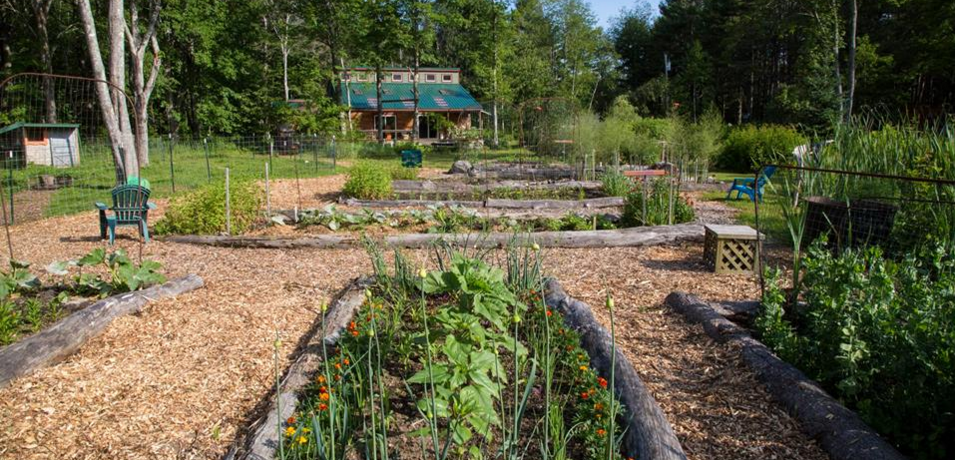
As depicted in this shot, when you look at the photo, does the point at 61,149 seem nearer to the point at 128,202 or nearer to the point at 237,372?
the point at 128,202

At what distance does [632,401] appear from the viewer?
292 centimetres

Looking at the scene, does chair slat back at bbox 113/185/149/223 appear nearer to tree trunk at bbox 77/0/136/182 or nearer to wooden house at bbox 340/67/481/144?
tree trunk at bbox 77/0/136/182

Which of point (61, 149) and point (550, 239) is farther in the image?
point (61, 149)

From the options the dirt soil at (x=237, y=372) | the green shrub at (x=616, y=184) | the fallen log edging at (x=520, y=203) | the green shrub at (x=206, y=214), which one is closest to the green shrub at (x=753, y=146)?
the green shrub at (x=616, y=184)

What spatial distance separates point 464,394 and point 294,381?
4.24ft

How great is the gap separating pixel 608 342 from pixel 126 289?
12.7 feet

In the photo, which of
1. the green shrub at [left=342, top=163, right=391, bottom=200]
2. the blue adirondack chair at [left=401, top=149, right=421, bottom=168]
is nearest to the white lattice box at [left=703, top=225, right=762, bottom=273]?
the green shrub at [left=342, top=163, right=391, bottom=200]

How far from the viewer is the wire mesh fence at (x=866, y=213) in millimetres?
4953

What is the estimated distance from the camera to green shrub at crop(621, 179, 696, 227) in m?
7.98

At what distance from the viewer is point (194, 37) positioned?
27.7 meters

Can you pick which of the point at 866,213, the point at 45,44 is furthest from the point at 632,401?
the point at 45,44

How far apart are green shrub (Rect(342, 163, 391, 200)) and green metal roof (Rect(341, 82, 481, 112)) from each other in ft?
72.6

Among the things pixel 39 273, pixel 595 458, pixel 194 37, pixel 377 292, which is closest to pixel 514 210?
pixel 377 292

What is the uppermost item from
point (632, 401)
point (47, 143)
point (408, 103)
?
point (408, 103)
